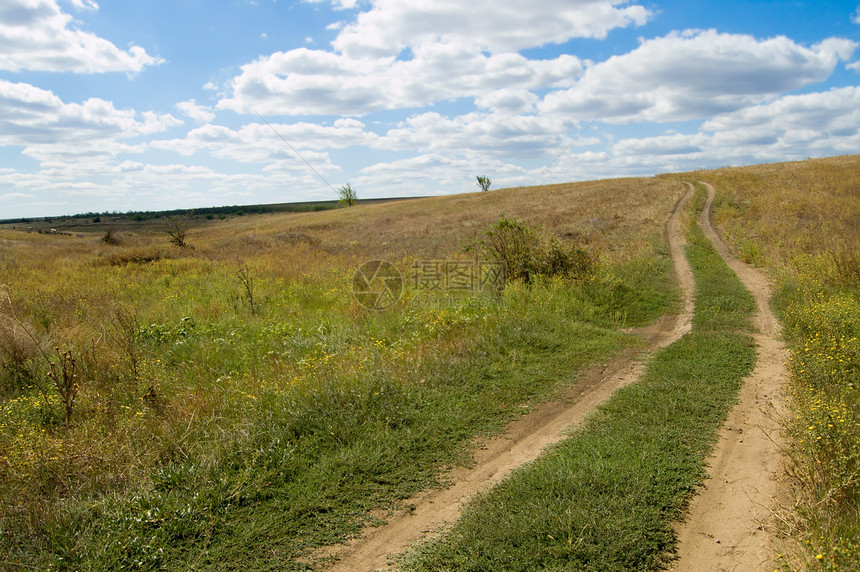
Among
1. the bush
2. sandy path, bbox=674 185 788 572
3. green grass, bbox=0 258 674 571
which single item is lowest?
sandy path, bbox=674 185 788 572

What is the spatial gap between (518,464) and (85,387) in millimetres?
6236

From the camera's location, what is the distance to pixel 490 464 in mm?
4773

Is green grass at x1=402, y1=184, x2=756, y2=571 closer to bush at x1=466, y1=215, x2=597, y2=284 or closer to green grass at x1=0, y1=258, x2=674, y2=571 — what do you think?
green grass at x1=0, y1=258, x2=674, y2=571

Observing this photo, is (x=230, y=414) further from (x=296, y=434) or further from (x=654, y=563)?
(x=654, y=563)

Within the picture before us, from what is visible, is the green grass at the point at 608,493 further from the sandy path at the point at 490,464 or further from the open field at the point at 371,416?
the sandy path at the point at 490,464

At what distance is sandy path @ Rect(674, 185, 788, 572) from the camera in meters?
3.45

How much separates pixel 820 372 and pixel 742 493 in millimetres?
2707

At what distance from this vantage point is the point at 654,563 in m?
3.38

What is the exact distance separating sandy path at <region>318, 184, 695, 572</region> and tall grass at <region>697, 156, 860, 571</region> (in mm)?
2043

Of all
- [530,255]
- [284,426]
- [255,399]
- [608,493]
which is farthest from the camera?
[530,255]

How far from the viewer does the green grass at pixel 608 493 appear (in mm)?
3426

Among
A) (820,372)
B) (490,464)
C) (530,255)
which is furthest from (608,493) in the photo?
(530,255)

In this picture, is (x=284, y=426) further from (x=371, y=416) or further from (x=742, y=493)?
(x=742, y=493)

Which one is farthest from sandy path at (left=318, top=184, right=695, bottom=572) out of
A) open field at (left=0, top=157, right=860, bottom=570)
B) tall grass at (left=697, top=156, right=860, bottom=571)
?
tall grass at (left=697, top=156, right=860, bottom=571)
